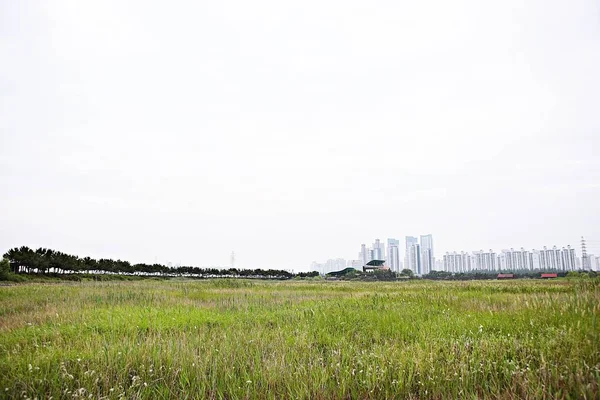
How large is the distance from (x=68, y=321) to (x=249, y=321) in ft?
14.1

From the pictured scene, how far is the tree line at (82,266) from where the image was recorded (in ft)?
206

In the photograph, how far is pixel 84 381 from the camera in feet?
12.9

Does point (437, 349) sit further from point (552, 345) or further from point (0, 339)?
point (0, 339)

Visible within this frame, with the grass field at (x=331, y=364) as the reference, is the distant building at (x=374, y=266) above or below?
below

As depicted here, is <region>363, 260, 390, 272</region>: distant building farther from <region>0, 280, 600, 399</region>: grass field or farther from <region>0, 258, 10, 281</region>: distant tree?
<region>0, 280, 600, 399</region>: grass field

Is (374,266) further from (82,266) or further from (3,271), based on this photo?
(3,271)

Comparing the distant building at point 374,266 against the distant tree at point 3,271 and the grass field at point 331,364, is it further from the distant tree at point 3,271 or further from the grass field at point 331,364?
the grass field at point 331,364

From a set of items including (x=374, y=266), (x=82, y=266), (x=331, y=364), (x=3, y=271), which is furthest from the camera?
(x=374, y=266)

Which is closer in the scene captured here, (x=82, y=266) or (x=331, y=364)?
(x=331, y=364)

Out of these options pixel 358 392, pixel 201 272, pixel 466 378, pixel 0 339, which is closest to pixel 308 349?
pixel 358 392

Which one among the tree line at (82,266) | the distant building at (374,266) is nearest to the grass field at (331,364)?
the tree line at (82,266)

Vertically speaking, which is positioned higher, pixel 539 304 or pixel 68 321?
pixel 539 304

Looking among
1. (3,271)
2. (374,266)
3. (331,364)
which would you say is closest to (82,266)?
(3,271)

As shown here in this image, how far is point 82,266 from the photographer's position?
80375 mm
